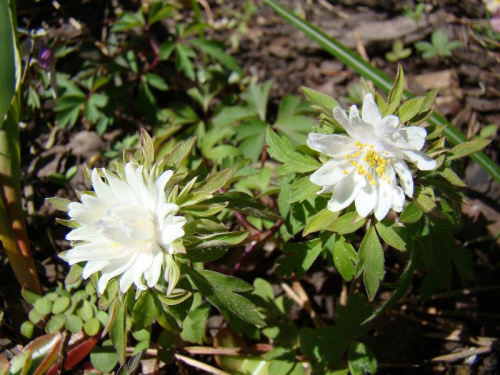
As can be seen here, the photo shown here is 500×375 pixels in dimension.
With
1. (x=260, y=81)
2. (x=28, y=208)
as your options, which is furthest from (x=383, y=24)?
(x=28, y=208)

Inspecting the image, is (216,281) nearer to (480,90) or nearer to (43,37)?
(43,37)

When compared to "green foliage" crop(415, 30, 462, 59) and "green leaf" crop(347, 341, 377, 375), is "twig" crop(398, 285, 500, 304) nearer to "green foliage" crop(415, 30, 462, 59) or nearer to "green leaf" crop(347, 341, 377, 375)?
"green leaf" crop(347, 341, 377, 375)

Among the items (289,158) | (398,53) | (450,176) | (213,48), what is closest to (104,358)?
(289,158)

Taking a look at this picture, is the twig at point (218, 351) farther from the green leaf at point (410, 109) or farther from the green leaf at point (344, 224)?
the green leaf at point (410, 109)

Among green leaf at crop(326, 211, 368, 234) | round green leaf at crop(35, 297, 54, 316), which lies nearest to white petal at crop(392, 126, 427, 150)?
green leaf at crop(326, 211, 368, 234)

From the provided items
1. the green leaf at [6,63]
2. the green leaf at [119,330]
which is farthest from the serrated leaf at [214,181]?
the green leaf at [6,63]

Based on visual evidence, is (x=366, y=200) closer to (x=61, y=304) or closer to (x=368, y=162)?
(x=368, y=162)
